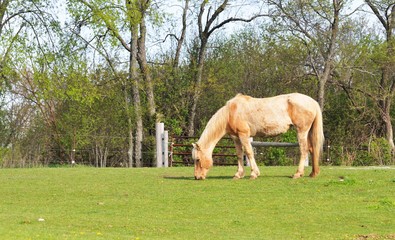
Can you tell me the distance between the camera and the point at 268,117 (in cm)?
1803

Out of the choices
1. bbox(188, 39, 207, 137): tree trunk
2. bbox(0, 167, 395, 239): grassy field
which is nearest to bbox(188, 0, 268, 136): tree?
bbox(188, 39, 207, 137): tree trunk

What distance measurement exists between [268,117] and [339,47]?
23.1 m

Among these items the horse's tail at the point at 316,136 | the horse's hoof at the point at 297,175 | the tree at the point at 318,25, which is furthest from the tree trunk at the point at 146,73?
the horse's hoof at the point at 297,175

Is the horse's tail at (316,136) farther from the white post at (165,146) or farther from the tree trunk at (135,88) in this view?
the tree trunk at (135,88)

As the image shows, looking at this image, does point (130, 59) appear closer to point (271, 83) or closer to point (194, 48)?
point (194, 48)

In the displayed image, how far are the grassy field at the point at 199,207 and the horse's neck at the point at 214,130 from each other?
94cm

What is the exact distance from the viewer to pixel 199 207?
1340 centimetres

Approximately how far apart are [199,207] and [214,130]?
16.1 feet

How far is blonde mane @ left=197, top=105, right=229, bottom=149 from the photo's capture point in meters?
18.1

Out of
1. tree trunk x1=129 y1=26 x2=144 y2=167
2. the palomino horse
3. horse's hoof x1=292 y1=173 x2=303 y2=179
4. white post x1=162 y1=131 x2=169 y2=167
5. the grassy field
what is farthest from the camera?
tree trunk x1=129 y1=26 x2=144 y2=167

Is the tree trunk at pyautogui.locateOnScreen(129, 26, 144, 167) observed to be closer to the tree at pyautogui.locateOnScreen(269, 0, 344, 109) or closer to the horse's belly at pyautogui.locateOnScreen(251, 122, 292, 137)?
the tree at pyautogui.locateOnScreen(269, 0, 344, 109)

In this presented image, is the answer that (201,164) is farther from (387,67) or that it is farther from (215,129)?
(387,67)

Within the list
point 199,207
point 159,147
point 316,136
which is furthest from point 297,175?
point 159,147

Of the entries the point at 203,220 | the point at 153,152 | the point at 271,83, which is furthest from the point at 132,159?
the point at 203,220
